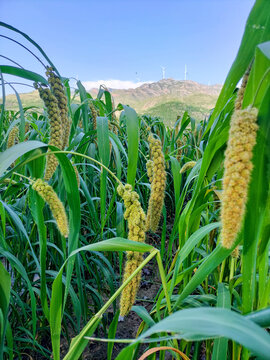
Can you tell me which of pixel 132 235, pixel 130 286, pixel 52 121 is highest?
pixel 52 121

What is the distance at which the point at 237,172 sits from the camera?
405mm

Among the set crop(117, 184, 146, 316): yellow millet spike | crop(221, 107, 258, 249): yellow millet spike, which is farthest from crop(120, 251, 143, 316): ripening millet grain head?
crop(221, 107, 258, 249): yellow millet spike

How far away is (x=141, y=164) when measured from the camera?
2.86m

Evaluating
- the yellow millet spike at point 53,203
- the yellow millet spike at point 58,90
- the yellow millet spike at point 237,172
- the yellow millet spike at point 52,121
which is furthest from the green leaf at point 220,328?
the yellow millet spike at point 58,90

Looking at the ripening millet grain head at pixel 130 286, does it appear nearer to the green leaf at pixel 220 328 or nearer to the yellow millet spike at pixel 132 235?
the yellow millet spike at pixel 132 235

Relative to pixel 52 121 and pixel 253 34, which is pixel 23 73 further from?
pixel 253 34

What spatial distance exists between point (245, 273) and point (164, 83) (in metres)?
80.2

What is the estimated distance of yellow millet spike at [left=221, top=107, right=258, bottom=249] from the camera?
1.32 ft

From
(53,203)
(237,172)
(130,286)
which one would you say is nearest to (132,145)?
(53,203)

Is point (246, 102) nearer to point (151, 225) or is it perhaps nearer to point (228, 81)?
point (228, 81)

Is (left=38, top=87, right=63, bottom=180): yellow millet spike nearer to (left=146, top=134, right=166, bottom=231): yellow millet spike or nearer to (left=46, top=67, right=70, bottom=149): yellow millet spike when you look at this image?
(left=46, top=67, right=70, bottom=149): yellow millet spike

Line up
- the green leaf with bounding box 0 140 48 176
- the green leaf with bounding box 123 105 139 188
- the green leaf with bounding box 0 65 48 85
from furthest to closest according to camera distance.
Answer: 1. the green leaf with bounding box 123 105 139 188
2. the green leaf with bounding box 0 65 48 85
3. the green leaf with bounding box 0 140 48 176

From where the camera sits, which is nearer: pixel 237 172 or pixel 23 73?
pixel 237 172

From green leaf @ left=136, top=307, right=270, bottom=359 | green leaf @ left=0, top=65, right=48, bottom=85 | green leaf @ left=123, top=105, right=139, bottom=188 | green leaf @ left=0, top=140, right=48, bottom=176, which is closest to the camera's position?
green leaf @ left=136, top=307, right=270, bottom=359
